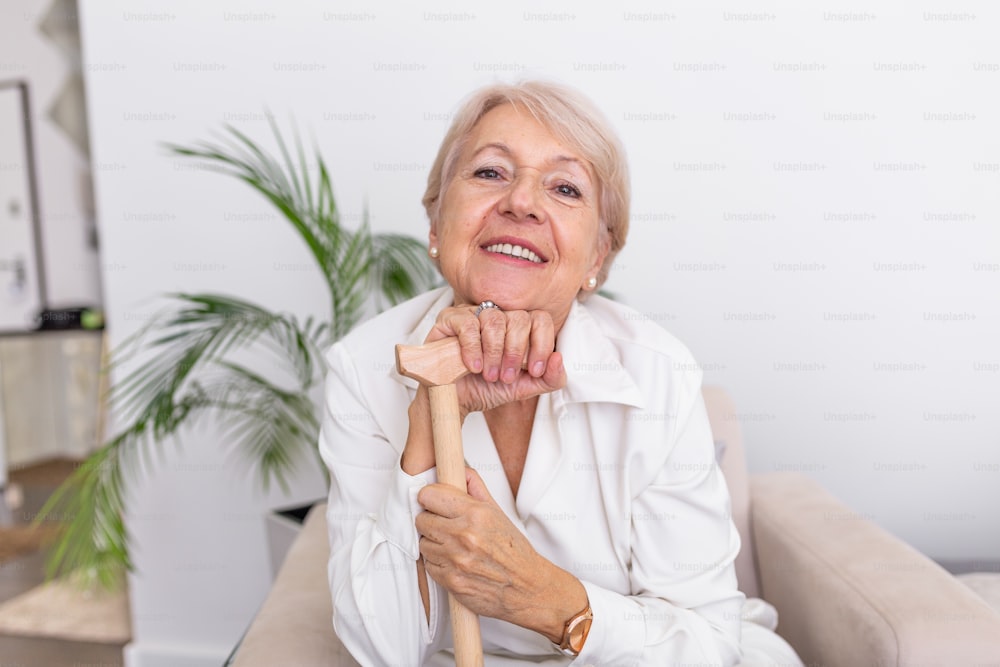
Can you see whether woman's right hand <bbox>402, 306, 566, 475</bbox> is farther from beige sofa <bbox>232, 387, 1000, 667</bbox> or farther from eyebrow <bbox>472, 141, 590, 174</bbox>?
beige sofa <bbox>232, 387, 1000, 667</bbox>

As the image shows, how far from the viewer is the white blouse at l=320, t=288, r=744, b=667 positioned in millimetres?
1153

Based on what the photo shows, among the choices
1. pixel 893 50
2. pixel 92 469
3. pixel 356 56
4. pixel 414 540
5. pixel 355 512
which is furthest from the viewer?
pixel 356 56

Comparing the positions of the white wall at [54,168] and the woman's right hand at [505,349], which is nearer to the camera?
the woman's right hand at [505,349]

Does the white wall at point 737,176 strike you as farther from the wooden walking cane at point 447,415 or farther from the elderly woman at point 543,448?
the wooden walking cane at point 447,415

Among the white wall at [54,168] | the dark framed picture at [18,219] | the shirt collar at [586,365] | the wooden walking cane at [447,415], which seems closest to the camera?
the wooden walking cane at [447,415]

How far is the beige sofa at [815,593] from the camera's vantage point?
1.15 m

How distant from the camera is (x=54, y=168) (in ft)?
13.6

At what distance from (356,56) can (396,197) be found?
0.41 metres

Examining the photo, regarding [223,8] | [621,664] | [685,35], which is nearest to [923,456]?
[685,35]

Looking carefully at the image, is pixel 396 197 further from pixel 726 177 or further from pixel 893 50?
pixel 893 50

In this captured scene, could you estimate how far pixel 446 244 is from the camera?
1260 mm

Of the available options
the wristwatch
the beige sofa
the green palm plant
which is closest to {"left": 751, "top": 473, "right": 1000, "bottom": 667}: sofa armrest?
the beige sofa

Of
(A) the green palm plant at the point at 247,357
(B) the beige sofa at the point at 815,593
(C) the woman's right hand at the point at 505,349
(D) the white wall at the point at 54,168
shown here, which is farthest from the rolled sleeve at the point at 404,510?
(D) the white wall at the point at 54,168

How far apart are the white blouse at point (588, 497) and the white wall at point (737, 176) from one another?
1027mm
